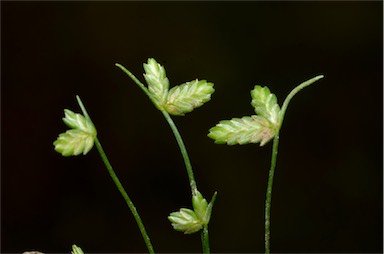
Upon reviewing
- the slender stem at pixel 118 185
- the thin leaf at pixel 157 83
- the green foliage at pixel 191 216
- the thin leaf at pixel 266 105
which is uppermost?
the thin leaf at pixel 157 83

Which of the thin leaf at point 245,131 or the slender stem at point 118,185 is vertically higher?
the thin leaf at point 245,131

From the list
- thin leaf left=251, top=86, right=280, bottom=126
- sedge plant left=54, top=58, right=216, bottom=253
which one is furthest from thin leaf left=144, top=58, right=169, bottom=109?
thin leaf left=251, top=86, right=280, bottom=126

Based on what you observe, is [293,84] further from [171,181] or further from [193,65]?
[171,181]

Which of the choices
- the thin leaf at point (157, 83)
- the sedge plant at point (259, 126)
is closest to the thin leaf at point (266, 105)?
A: the sedge plant at point (259, 126)

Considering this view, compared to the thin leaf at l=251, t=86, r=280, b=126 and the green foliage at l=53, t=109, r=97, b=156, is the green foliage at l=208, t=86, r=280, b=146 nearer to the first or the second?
the thin leaf at l=251, t=86, r=280, b=126

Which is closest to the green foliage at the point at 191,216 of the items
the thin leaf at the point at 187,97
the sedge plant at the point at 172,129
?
the sedge plant at the point at 172,129

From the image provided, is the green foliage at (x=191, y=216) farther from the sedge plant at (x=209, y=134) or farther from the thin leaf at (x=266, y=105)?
the thin leaf at (x=266, y=105)

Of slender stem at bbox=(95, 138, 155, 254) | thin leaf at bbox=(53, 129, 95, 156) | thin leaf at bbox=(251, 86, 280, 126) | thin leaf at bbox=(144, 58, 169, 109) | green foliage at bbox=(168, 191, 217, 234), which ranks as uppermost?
thin leaf at bbox=(144, 58, 169, 109)
